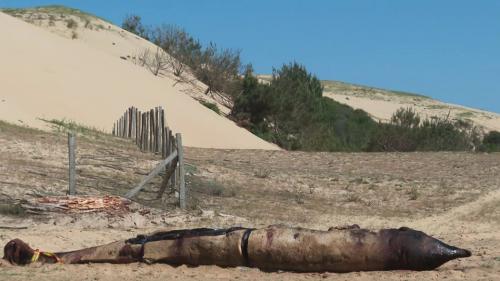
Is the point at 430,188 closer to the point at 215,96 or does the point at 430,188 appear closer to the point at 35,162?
the point at 35,162

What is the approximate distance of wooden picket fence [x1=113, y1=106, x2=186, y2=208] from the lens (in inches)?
550

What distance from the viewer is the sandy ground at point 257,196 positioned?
367 inches

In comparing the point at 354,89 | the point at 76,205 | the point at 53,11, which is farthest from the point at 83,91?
the point at 354,89

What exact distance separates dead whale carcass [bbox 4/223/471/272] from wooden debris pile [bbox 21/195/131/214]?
9.23ft

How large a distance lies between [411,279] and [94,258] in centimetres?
357

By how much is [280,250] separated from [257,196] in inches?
313

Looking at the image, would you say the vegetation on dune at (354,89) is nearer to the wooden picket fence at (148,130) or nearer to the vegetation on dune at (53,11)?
the vegetation on dune at (53,11)

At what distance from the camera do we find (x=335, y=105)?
173 ft

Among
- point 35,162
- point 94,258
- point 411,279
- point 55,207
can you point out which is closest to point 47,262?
point 94,258

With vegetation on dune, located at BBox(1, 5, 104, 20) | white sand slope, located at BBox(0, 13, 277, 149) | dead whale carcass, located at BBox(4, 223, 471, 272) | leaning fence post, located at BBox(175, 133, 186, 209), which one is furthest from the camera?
vegetation on dune, located at BBox(1, 5, 104, 20)

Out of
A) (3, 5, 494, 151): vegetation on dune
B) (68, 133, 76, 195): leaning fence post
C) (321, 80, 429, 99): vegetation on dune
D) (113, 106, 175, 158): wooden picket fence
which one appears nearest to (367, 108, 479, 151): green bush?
(3, 5, 494, 151): vegetation on dune

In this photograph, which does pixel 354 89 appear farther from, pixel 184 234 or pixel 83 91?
pixel 184 234

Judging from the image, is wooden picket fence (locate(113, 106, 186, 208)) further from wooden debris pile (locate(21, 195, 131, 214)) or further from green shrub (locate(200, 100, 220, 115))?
green shrub (locate(200, 100, 220, 115))

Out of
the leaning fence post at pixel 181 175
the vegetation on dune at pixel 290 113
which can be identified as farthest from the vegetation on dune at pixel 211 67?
the leaning fence post at pixel 181 175
